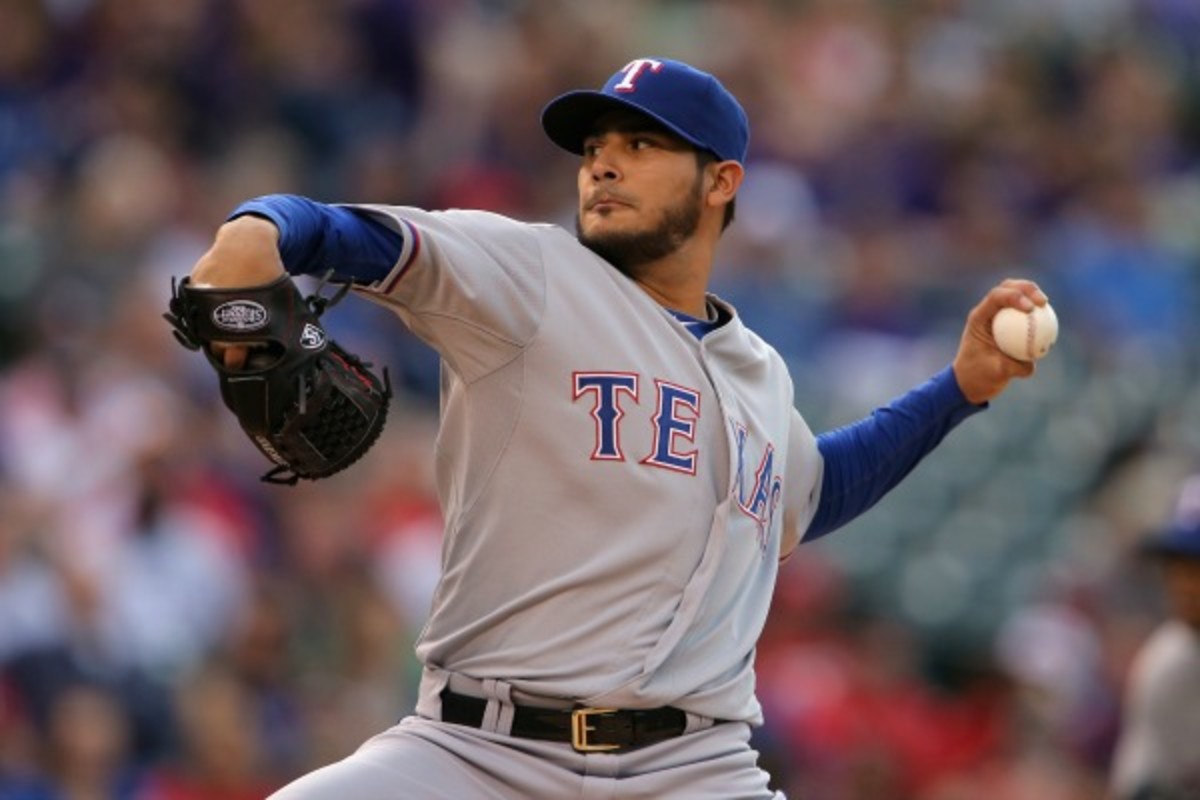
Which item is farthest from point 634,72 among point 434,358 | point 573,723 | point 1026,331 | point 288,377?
point 434,358

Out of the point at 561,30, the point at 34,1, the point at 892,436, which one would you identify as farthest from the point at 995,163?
the point at 892,436

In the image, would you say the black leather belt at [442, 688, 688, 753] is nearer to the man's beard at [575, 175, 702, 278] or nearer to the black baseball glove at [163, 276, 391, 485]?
the black baseball glove at [163, 276, 391, 485]

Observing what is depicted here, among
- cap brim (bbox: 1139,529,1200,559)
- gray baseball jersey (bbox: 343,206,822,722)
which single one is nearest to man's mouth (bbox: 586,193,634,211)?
gray baseball jersey (bbox: 343,206,822,722)

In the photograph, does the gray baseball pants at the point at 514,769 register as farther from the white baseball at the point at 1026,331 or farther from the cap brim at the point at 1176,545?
the cap brim at the point at 1176,545

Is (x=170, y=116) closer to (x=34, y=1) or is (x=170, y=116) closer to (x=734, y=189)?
(x=34, y=1)

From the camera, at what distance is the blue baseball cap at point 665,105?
4238mm

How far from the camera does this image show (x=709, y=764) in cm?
406

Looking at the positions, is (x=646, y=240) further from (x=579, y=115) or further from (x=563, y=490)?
(x=563, y=490)

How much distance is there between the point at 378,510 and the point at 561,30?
312 cm

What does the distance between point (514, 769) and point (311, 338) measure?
81 cm

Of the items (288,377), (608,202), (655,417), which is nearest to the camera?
(288,377)

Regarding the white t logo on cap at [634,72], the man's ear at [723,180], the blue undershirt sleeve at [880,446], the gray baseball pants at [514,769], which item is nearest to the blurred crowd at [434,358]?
the blue undershirt sleeve at [880,446]

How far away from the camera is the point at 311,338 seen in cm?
367

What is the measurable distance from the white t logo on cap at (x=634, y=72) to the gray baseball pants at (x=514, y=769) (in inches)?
44.8
